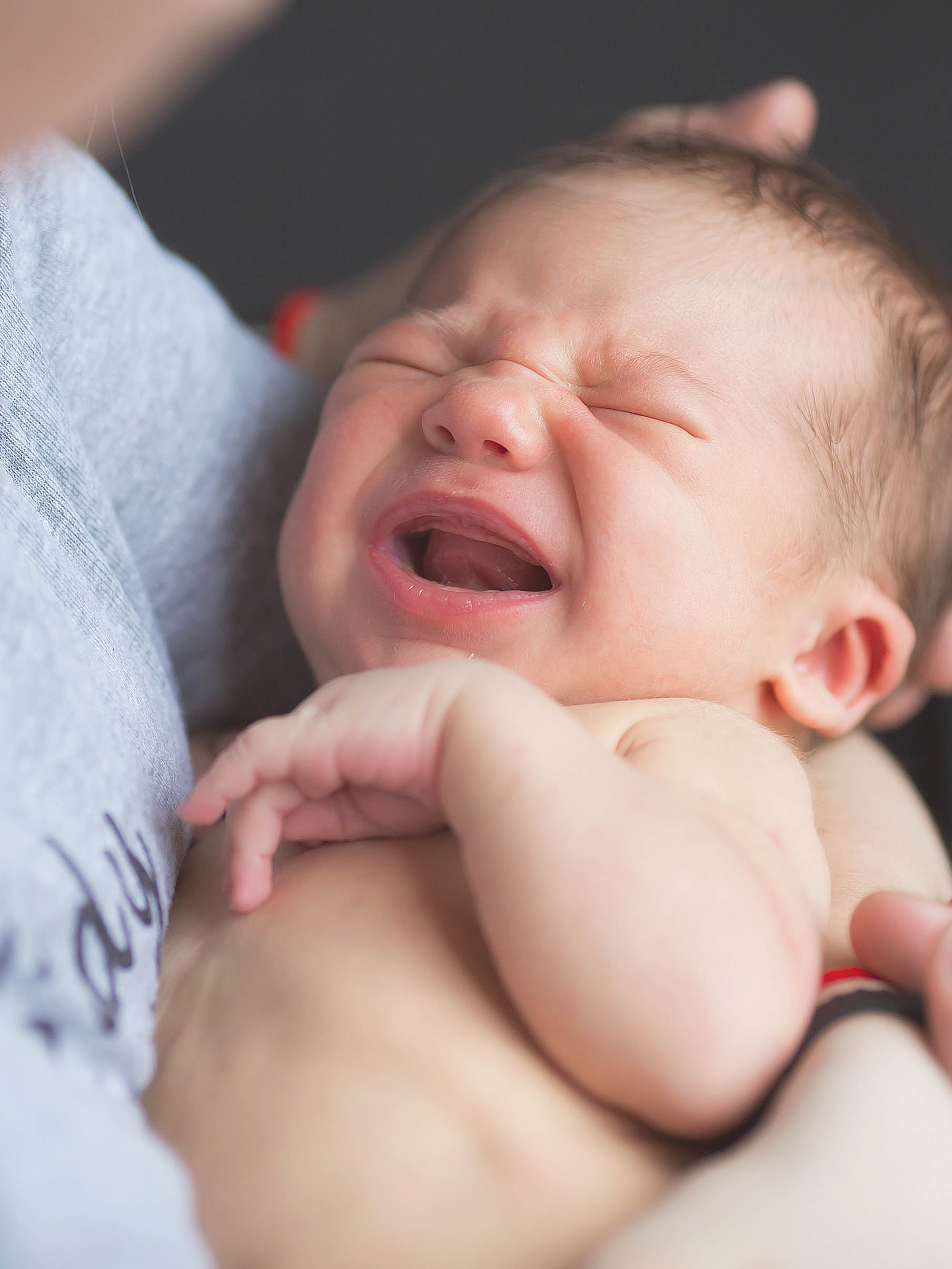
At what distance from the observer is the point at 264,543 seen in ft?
3.99

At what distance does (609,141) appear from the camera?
127cm

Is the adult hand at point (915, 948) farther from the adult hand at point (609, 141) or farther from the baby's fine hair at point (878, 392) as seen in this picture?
the adult hand at point (609, 141)

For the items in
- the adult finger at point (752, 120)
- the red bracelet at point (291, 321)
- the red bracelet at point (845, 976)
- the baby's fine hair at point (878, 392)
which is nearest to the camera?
the red bracelet at point (845, 976)

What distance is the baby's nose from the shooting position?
90 cm

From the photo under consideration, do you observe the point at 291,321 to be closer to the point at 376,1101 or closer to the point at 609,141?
the point at 609,141

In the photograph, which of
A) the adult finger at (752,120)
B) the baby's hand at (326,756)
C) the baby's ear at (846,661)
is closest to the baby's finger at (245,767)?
the baby's hand at (326,756)

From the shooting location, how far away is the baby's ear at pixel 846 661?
1023mm

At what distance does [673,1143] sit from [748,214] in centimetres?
80

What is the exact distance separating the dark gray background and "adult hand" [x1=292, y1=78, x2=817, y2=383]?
333 mm

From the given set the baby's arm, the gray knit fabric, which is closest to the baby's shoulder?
the baby's arm

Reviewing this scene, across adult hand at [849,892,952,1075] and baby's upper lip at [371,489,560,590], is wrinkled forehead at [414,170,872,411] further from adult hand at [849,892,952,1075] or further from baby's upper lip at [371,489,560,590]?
adult hand at [849,892,952,1075]

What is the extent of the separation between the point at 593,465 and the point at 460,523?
127mm

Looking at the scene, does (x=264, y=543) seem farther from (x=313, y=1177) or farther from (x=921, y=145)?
(x=921, y=145)

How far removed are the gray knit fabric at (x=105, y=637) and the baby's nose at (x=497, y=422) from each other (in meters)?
0.30
